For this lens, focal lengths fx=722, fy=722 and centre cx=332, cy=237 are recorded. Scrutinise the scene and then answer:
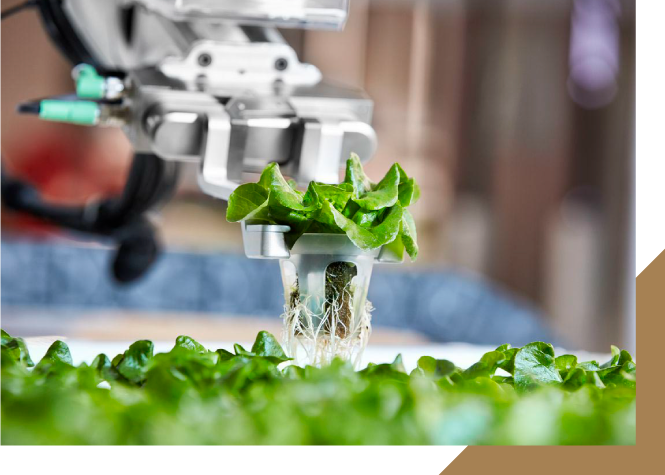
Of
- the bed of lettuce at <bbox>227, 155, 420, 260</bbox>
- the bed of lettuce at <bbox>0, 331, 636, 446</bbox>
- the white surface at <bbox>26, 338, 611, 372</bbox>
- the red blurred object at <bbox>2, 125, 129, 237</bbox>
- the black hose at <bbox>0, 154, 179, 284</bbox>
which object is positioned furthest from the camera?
the red blurred object at <bbox>2, 125, 129, 237</bbox>

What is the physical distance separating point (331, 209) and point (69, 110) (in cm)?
37

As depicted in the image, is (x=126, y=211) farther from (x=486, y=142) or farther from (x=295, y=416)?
(x=486, y=142)

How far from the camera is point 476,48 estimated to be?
325 centimetres

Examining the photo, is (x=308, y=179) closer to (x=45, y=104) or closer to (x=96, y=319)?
(x=45, y=104)

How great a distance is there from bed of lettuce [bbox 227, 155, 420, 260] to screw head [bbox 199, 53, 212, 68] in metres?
0.23

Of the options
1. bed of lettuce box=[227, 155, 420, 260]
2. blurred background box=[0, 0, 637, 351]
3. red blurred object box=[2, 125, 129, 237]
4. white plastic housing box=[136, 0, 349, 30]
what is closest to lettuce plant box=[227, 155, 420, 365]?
bed of lettuce box=[227, 155, 420, 260]

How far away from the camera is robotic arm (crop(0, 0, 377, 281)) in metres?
0.64

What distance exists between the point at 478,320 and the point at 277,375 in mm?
2081

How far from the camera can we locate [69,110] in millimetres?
709

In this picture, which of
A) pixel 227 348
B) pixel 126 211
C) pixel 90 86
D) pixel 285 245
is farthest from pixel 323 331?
pixel 126 211

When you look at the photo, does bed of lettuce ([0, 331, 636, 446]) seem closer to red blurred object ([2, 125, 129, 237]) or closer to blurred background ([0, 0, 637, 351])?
blurred background ([0, 0, 637, 351])

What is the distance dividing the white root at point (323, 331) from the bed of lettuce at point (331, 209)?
0.05m

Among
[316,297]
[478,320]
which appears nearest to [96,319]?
[478,320]

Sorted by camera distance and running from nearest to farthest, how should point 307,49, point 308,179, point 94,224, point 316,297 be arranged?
point 316,297 → point 308,179 → point 94,224 → point 307,49
